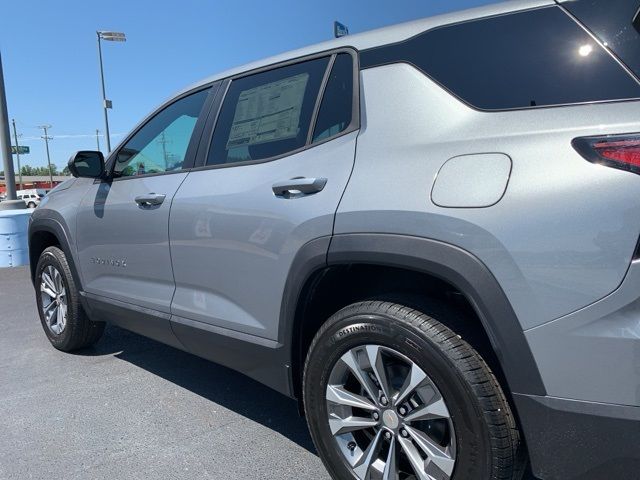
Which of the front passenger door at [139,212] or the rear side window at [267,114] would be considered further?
the front passenger door at [139,212]

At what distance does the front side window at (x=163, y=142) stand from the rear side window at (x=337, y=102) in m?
1.01

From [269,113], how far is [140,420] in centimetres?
189

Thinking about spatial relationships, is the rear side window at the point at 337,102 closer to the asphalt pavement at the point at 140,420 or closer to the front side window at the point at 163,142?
the front side window at the point at 163,142

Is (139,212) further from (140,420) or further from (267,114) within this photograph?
(140,420)

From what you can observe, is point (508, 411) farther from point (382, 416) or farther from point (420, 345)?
point (382, 416)

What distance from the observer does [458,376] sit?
5.59ft

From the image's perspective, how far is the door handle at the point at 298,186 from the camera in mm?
2115

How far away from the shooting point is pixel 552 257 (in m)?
1.51

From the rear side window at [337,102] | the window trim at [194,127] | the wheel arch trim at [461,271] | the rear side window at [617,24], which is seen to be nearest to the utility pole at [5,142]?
the window trim at [194,127]

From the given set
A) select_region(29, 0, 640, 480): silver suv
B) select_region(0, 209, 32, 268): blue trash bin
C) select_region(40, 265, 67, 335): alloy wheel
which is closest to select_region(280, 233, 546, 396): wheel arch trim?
select_region(29, 0, 640, 480): silver suv

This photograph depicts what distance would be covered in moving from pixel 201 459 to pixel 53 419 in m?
1.08

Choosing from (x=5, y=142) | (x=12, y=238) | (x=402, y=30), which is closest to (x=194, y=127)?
(x=402, y=30)

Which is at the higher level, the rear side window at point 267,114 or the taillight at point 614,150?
the rear side window at point 267,114

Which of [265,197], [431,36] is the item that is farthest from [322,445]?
[431,36]
